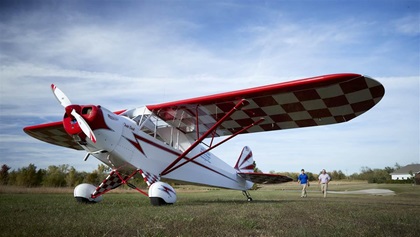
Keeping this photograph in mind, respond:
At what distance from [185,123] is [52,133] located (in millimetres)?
5320

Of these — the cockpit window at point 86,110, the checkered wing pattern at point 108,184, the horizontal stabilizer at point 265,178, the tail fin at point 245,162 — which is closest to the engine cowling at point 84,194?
the checkered wing pattern at point 108,184

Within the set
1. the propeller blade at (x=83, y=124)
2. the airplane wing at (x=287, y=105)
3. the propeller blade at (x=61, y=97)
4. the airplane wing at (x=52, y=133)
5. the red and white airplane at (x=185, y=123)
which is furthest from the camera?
the airplane wing at (x=52, y=133)

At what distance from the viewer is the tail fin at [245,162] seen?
13.3 metres

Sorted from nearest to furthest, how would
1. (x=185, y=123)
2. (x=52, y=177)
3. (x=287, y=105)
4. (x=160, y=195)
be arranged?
(x=160, y=195), (x=287, y=105), (x=185, y=123), (x=52, y=177)

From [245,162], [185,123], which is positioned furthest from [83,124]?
[245,162]

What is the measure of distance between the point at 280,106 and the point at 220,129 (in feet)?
9.94

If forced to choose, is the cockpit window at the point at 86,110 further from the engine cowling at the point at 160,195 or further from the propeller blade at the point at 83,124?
the engine cowling at the point at 160,195

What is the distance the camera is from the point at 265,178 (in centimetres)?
1147

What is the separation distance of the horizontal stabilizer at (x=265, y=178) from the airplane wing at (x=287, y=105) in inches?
81.7

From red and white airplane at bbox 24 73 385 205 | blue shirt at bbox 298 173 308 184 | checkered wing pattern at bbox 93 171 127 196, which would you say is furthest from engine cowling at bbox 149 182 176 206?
blue shirt at bbox 298 173 308 184

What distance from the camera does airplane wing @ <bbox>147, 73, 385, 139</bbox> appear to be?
6914mm

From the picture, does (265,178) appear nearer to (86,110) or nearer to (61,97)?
(86,110)

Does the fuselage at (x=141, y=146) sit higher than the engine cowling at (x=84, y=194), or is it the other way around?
the fuselage at (x=141, y=146)

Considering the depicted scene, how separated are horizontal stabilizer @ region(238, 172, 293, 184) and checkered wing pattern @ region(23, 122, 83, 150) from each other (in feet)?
23.9
